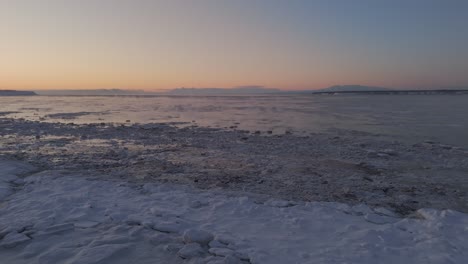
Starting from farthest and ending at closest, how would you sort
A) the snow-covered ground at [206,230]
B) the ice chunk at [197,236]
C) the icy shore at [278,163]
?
1. the icy shore at [278,163]
2. the ice chunk at [197,236]
3. the snow-covered ground at [206,230]

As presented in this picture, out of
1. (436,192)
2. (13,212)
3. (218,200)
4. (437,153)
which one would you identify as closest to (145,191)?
(218,200)

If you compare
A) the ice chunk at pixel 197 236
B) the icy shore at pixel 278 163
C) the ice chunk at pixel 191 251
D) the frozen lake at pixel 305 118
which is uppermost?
the frozen lake at pixel 305 118

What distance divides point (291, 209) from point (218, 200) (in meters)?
1.44

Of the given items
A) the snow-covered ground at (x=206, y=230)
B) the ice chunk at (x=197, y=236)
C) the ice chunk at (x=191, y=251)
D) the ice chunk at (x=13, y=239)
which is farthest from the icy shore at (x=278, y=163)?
the ice chunk at (x=13, y=239)

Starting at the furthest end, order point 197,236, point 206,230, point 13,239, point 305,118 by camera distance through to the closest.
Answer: point 305,118
point 206,230
point 197,236
point 13,239

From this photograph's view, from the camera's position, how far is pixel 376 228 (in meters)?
5.30

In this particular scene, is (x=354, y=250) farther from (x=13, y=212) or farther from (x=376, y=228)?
(x=13, y=212)

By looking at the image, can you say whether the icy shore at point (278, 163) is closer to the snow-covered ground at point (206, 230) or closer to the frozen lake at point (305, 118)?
the snow-covered ground at point (206, 230)

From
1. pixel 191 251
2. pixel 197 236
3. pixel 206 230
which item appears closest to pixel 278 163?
pixel 206 230

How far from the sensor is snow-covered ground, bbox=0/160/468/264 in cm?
445

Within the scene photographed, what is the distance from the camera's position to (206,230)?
524cm

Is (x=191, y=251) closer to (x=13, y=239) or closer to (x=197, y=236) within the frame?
(x=197, y=236)

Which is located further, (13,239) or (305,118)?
(305,118)

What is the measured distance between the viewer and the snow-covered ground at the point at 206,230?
175 inches
